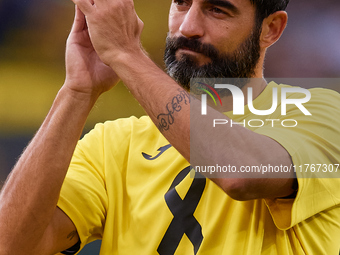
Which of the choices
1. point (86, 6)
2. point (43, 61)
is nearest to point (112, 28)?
point (86, 6)

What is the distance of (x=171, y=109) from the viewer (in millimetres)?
781

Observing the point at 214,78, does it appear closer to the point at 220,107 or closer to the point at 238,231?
the point at 220,107

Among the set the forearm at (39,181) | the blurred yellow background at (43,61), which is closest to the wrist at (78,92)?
the forearm at (39,181)

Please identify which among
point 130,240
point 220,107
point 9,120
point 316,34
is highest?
point 316,34

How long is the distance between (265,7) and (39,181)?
80 cm

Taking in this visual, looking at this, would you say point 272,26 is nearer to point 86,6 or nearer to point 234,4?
point 234,4

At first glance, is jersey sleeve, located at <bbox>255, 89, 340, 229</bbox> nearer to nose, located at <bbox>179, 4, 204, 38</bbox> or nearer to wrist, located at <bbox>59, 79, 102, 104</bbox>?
nose, located at <bbox>179, 4, 204, 38</bbox>

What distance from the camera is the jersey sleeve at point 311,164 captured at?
0.77 m

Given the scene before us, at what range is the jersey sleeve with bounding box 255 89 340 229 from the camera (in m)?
0.77

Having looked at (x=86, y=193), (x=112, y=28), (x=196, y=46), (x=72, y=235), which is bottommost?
(x=72, y=235)

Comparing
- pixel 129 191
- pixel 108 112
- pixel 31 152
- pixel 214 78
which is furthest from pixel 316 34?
pixel 31 152

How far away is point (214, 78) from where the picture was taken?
1055mm

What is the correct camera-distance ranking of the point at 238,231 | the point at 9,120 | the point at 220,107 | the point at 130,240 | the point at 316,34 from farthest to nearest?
the point at 316,34 → the point at 9,120 → the point at 220,107 → the point at 130,240 → the point at 238,231

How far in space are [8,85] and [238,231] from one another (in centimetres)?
150
